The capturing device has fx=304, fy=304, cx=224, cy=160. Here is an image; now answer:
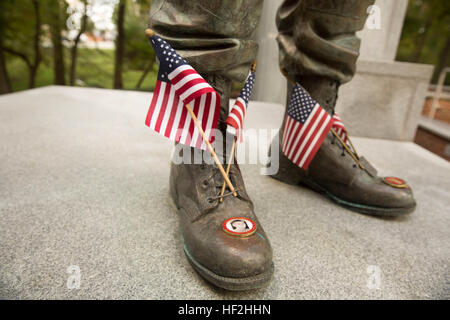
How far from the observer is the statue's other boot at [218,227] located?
0.65m

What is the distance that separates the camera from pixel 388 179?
3.60ft

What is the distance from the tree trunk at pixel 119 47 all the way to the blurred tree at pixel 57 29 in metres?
0.85

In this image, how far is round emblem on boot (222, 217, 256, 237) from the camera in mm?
703

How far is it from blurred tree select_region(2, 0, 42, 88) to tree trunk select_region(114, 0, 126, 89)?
1205mm

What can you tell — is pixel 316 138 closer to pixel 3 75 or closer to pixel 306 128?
pixel 306 128

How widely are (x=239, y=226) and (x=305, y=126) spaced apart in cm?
51

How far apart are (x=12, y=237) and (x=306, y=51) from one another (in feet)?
3.50

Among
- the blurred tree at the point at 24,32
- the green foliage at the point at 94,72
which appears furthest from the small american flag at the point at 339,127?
the blurred tree at the point at 24,32

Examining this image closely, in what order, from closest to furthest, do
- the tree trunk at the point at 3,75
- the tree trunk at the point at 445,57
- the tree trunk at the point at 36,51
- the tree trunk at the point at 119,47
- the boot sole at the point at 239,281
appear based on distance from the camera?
1. the boot sole at the point at 239,281
2. the tree trunk at the point at 445,57
3. the tree trunk at the point at 3,75
4. the tree trunk at the point at 36,51
5. the tree trunk at the point at 119,47

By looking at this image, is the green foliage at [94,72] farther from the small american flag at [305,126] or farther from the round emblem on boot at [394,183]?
the round emblem on boot at [394,183]

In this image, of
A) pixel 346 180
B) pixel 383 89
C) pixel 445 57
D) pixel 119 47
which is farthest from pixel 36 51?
pixel 445 57

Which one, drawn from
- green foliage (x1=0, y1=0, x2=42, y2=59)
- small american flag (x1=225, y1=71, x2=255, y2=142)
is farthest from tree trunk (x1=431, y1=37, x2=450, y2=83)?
green foliage (x1=0, y1=0, x2=42, y2=59)

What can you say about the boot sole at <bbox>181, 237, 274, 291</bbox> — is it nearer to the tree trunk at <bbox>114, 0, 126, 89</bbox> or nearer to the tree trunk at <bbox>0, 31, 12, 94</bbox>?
the tree trunk at <bbox>0, 31, 12, 94</bbox>

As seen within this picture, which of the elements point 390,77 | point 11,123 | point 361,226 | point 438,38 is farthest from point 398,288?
point 438,38
